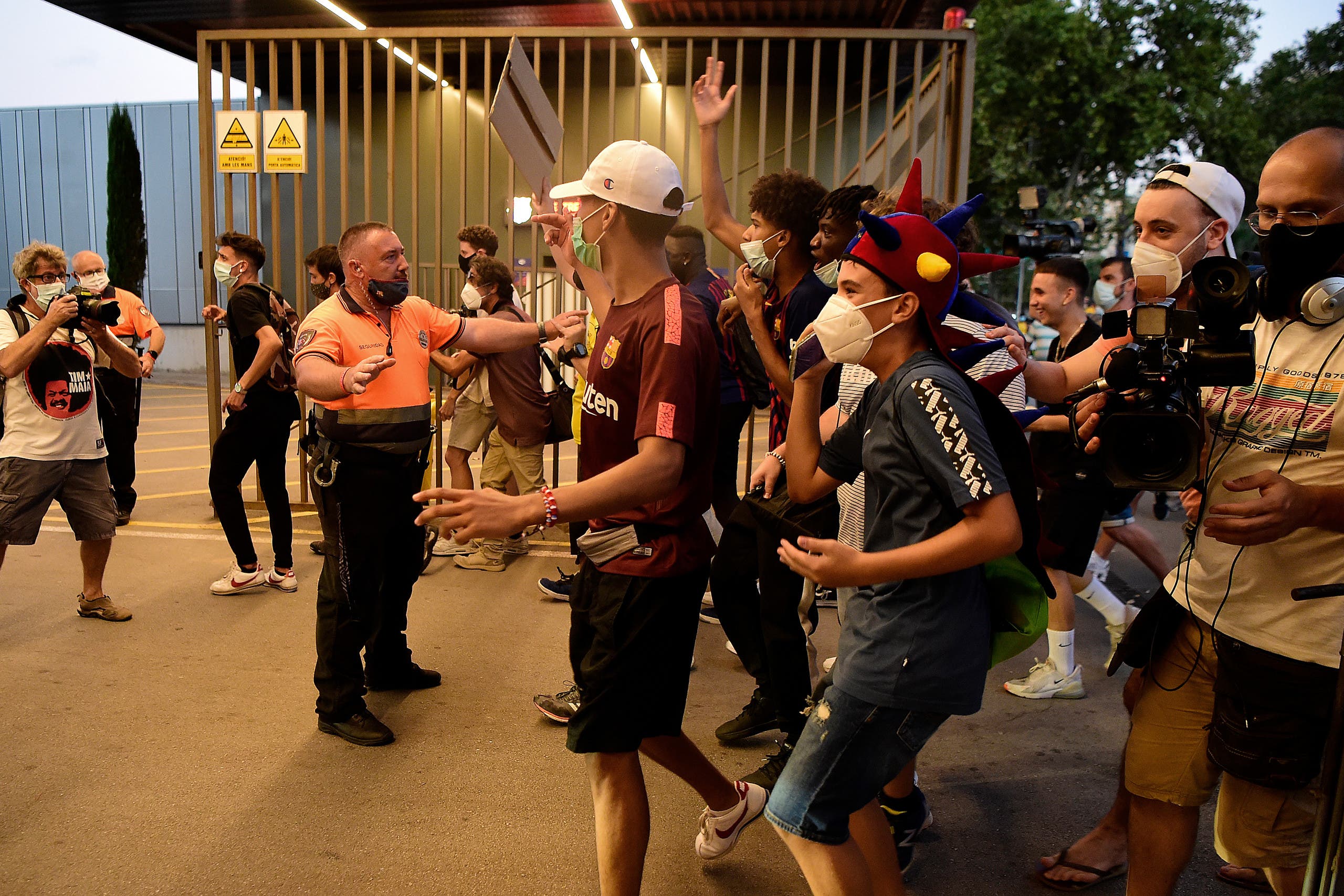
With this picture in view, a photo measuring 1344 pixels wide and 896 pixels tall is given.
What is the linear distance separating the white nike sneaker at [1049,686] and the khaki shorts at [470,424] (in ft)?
12.1

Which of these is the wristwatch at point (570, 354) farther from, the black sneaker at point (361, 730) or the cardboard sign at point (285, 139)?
the cardboard sign at point (285, 139)

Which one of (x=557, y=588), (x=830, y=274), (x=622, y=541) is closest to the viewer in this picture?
(x=622, y=541)

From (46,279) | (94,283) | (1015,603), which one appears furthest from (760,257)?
(94,283)

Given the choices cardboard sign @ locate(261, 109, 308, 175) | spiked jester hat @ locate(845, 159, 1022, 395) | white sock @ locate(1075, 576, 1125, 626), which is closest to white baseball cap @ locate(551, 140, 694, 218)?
spiked jester hat @ locate(845, 159, 1022, 395)

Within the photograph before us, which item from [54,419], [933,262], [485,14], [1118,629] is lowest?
[1118,629]

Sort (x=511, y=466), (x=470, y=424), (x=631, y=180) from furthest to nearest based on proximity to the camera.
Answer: (x=470, y=424) → (x=511, y=466) → (x=631, y=180)

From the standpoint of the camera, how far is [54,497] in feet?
16.4

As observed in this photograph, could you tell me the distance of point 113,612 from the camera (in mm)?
5023

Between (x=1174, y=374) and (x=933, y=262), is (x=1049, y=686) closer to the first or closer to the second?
(x=1174, y=374)

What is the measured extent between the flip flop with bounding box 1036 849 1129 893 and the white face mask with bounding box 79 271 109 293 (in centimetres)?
530

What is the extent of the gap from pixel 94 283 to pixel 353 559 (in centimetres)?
285

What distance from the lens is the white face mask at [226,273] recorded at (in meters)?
5.69

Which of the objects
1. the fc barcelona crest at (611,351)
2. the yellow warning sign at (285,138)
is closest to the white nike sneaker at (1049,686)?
the fc barcelona crest at (611,351)

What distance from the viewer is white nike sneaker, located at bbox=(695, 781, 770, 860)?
2893 mm
